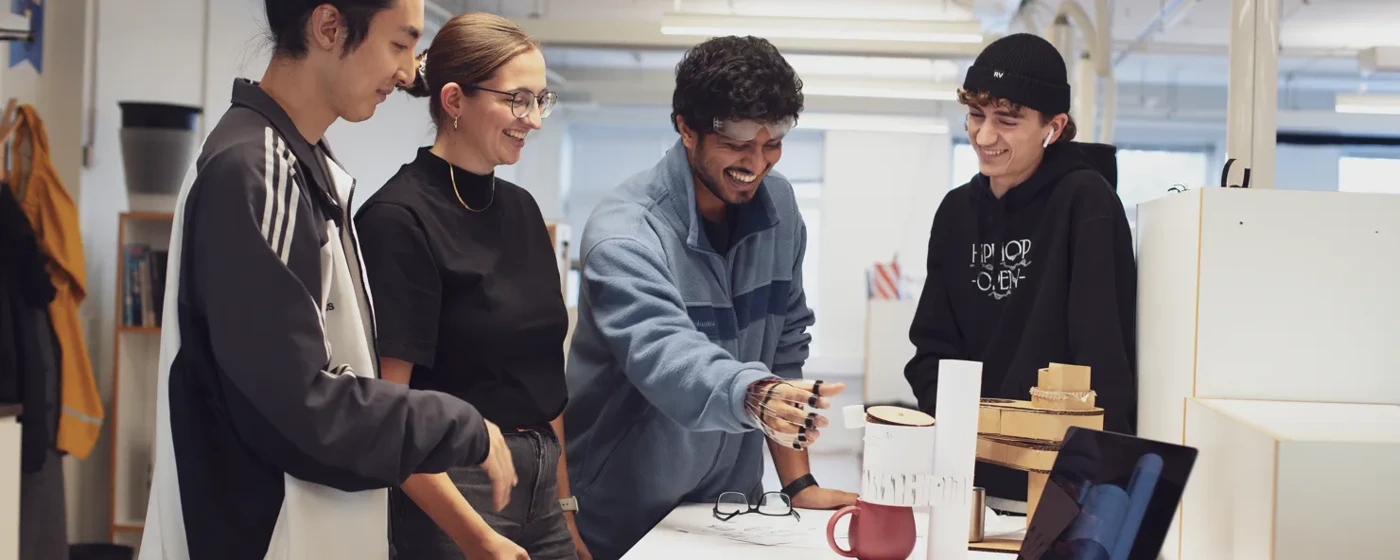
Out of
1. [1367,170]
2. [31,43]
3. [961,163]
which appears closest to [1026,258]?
[31,43]

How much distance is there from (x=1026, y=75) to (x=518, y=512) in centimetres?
112

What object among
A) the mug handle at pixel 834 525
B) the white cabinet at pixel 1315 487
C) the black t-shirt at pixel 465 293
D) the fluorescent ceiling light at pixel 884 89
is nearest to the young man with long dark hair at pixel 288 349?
the black t-shirt at pixel 465 293

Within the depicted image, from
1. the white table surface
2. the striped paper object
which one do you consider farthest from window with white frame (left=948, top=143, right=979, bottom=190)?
the white table surface

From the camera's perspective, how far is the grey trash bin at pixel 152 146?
4.84m

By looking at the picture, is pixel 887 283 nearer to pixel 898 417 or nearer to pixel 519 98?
pixel 519 98

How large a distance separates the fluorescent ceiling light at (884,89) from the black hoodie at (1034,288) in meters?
6.62

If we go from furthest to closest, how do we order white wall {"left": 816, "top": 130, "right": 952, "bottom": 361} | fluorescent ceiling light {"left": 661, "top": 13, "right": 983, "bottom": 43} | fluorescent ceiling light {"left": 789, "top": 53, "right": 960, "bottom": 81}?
white wall {"left": 816, "top": 130, "right": 952, "bottom": 361} → fluorescent ceiling light {"left": 789, "top": 53, "right": 960, "bottom": 81} → fluorescent ceiling light {"left": 661, "top": 13, "right": 983, "bottom": 43}

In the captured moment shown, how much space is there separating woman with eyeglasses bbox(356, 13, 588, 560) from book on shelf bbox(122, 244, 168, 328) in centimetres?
354

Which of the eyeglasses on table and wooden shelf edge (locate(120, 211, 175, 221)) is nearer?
the eyeglasses on table

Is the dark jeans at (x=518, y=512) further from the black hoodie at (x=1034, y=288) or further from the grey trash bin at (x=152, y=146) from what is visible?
the grey trash bin at (x=152, y=146)

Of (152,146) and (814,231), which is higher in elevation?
(814,231)

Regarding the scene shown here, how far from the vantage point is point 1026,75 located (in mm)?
1952

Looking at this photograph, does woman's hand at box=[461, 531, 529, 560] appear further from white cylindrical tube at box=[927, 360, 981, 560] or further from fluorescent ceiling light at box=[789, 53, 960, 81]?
fluorescent ceiling light at box=[789, 53, 960, 81]

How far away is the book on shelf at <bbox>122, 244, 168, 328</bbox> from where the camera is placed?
476 cm
